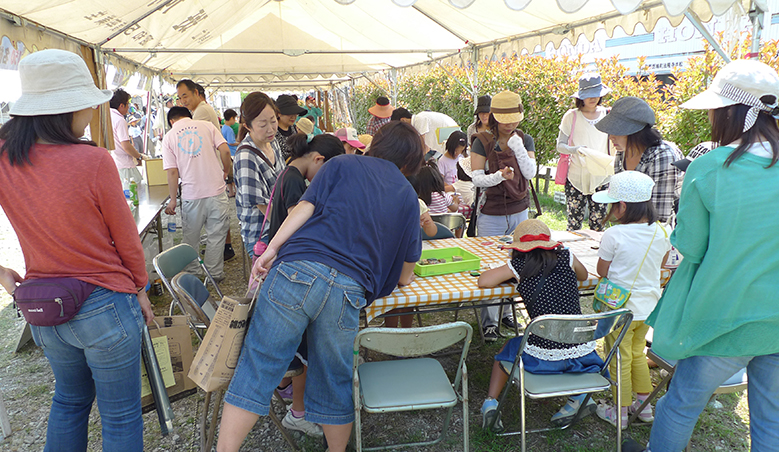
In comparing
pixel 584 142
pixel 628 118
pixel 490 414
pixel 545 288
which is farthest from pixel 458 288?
pixel 584 142

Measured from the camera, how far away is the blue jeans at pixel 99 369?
163 centimetres

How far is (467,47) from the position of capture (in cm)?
676

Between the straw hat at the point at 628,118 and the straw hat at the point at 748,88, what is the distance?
1.08 metres

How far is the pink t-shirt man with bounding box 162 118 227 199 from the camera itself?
4277 millimetres

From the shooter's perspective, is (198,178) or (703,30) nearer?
(703,30)

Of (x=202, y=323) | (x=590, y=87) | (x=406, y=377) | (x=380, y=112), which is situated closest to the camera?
(x=406, y=377)

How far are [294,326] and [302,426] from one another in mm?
910

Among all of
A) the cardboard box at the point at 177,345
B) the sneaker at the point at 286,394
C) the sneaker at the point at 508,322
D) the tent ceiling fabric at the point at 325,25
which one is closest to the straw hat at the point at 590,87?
the tent ceiling fabric at the point at 325,25

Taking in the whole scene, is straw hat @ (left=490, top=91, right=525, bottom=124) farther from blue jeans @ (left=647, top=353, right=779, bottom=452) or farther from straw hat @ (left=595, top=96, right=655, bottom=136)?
blue jeans @ (left=647, top=353, right=779, bottom=452)

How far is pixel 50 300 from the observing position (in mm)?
1517

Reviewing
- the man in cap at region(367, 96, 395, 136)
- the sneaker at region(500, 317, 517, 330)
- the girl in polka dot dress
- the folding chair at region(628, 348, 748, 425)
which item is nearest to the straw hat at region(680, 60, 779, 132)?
the girl in polka dot dress

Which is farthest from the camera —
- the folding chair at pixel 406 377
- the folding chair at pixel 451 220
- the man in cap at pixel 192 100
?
the man in cap at pixel 192 100

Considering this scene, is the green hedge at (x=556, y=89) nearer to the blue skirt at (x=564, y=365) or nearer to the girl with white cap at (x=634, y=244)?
the girl with white cap at (x=634, y=244)

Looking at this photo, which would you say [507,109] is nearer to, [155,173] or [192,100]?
[192,100]
